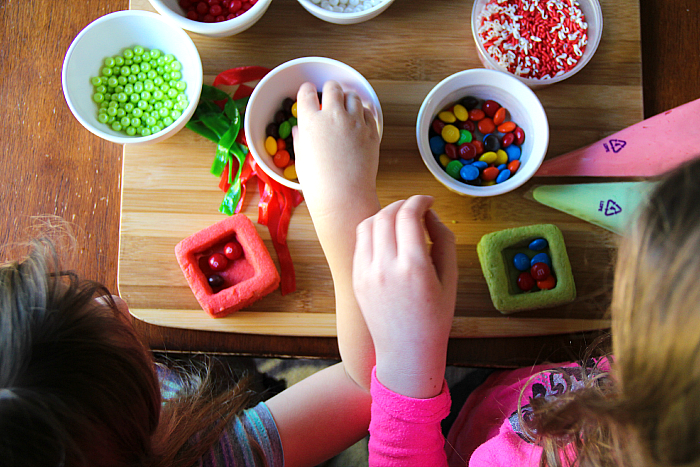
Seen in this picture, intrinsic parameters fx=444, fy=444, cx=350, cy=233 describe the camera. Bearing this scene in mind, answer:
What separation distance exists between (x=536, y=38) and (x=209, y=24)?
52 cm

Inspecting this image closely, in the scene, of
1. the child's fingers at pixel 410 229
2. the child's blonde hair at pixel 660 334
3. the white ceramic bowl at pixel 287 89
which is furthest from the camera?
the white ceramic bowl at pixel 287 89

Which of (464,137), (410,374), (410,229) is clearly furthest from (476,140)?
(410,374)

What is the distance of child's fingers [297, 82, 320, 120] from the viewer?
2.19ft

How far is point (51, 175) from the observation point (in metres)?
0.76

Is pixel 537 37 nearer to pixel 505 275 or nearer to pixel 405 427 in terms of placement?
pixel 505 275

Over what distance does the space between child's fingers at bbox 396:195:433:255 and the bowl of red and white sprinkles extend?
12.5 inches

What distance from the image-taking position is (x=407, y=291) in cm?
56

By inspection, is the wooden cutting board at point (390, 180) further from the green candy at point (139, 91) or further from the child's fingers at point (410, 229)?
the child's fingers at point (410, 229)

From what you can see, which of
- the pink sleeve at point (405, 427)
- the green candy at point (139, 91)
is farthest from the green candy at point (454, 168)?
the green candy at point (139, 91)

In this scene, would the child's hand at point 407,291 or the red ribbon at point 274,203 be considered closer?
the child's hand at point 407,291

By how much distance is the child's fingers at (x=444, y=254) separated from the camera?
59 cm

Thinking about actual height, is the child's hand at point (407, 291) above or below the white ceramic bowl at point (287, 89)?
below

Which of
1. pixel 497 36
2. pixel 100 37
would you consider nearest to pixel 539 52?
pixel 497 36

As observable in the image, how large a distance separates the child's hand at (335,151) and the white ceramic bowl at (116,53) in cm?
18
